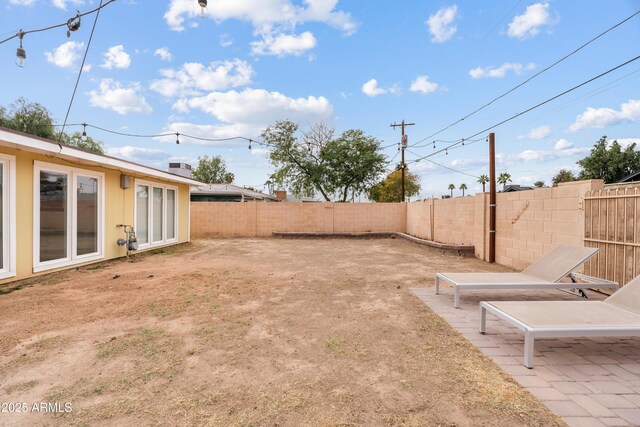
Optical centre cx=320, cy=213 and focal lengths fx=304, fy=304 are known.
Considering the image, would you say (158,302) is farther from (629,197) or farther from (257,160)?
(257,160)

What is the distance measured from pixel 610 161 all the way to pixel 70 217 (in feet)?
124

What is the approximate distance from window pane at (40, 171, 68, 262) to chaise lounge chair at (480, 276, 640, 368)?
25.9 ft

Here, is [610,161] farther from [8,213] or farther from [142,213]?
[8,213]

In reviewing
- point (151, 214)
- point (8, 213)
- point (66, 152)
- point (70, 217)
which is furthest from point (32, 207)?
point (151, 214)

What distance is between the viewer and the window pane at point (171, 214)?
11.4 m

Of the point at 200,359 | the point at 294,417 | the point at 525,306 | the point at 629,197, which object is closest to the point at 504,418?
the point at 294,417

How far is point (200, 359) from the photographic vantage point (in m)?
2.76

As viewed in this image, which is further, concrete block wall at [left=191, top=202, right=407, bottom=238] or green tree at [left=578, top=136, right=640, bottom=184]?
green tree at [left=578, top=136, right=640, bottom=184]

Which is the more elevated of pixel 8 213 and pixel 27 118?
pixel 27 118

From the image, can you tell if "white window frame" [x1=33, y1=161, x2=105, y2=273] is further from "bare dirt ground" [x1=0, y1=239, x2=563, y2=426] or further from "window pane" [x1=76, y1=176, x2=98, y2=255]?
"bare dirt ground" [x1=0, y1=239, x2=563, y2=426]

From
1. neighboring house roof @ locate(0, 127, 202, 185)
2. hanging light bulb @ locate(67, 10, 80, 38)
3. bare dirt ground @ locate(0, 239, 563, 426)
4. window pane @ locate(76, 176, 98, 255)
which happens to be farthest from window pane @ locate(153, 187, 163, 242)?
hanging light bulb @ locate(67, 10, 80, 38)

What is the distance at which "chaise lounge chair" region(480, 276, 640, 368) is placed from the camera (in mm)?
2611

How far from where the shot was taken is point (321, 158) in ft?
77.2

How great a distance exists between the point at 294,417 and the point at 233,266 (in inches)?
236
